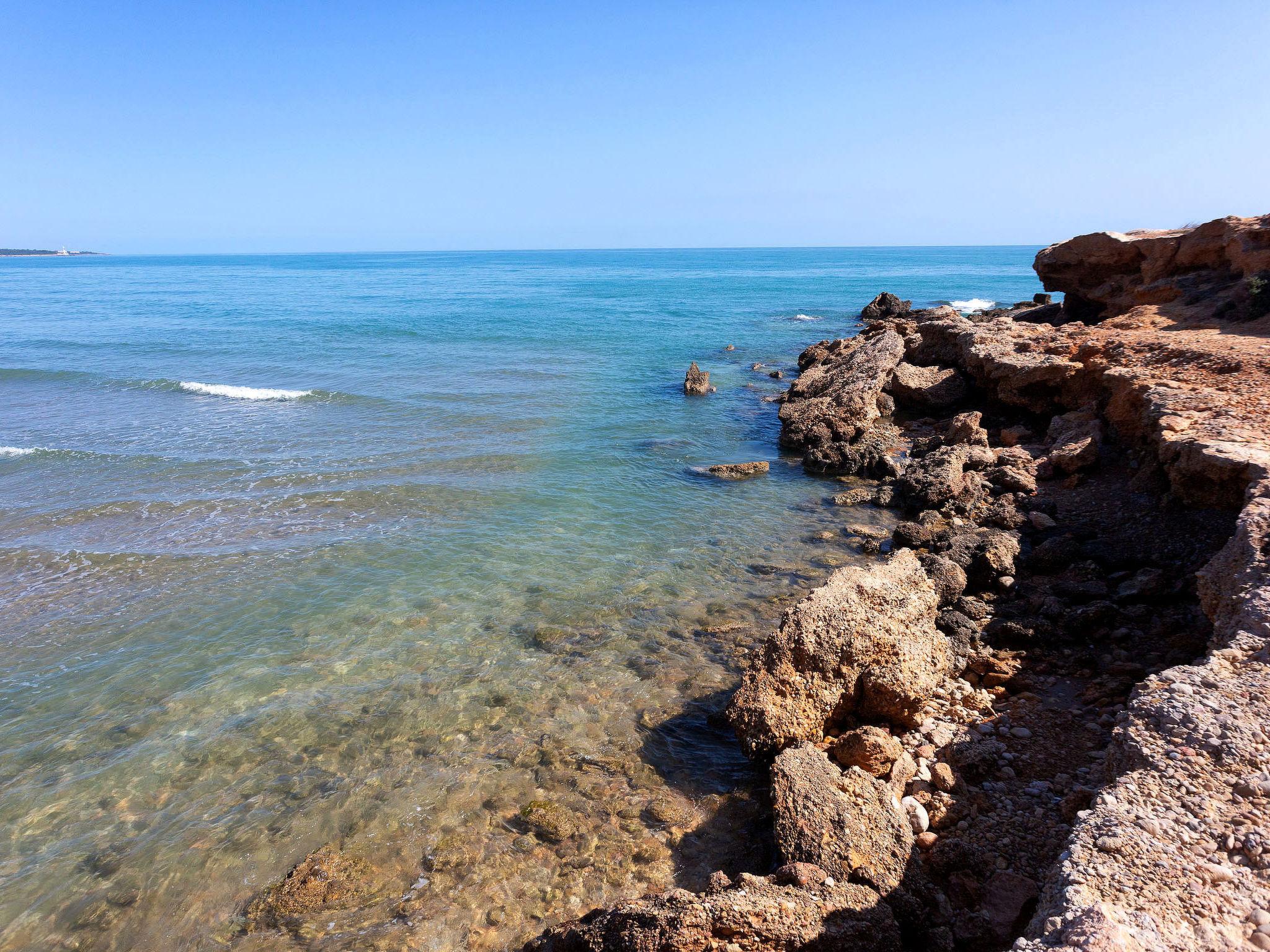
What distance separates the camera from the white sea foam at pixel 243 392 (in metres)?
22.5

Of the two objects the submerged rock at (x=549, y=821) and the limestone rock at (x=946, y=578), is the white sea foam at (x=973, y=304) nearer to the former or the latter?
the limestone rock at (x=946, y=578)

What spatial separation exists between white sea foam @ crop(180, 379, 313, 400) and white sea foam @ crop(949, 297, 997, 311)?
118 ft

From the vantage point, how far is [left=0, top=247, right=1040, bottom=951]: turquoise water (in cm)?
546

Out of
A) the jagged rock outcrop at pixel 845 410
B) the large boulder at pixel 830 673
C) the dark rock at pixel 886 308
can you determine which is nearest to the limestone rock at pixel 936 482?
the jagged rock outcrop at pixel 845 410

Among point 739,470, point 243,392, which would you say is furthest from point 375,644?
point 243,392

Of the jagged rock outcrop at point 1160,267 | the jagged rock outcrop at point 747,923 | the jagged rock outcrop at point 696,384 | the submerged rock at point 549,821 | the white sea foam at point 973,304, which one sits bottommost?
the submerged rock at point 549,821

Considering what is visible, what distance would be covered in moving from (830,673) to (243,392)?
22.6 meters

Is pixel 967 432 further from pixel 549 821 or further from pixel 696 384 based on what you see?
pixel 549 821

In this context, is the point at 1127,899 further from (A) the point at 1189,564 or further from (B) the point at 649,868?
(A) the point at 1189,564

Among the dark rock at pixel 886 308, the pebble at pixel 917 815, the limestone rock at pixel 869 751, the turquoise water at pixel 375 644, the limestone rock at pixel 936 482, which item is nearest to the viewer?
the pebble at pixel 917 815

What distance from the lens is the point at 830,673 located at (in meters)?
6.21

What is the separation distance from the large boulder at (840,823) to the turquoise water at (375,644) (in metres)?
0.88

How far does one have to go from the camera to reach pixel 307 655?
8.29 meters

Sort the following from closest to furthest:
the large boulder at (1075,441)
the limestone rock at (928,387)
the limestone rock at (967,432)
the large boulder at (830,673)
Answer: the large boulder at (830,673) → the large boulder at (1075,441) → the limestone rock at (967,432) → the limestone rock at (928,387)
